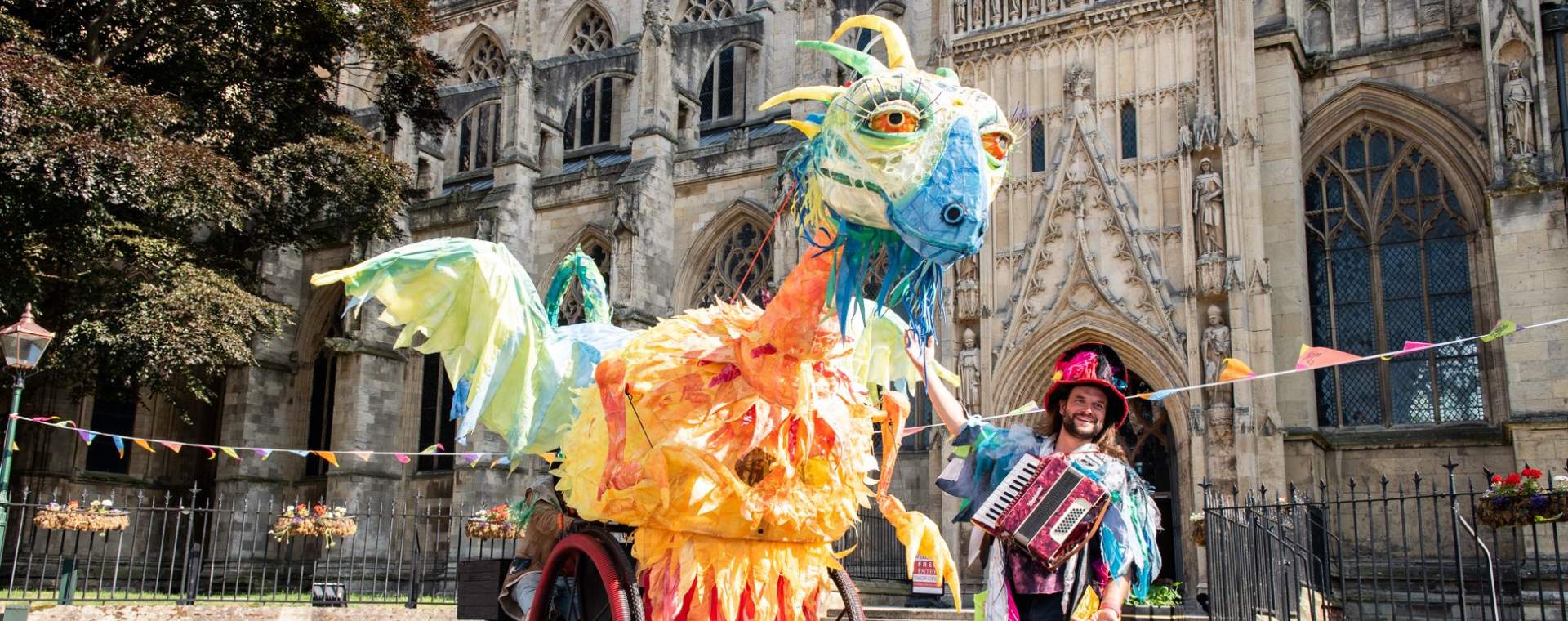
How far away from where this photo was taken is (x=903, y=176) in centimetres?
378

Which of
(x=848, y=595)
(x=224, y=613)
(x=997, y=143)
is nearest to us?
(x=997, y=143)

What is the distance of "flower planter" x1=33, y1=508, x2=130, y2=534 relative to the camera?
14.1m

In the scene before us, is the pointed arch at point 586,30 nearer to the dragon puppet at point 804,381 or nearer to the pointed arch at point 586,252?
the pointed arch at point 586,252

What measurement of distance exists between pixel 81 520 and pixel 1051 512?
540 inches

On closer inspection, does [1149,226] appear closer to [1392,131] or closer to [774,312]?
[1392,131]

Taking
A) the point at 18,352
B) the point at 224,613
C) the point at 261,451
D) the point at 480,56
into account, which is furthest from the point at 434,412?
the point at 18,352

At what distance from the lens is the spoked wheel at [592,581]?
447 cm

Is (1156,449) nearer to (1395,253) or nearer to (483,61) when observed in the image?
(1395,253)

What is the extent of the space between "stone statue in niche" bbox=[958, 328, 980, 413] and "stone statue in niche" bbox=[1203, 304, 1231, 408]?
2.70 meters

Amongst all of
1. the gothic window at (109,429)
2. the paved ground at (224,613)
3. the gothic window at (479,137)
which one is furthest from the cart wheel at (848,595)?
the gothic window at (479,137)

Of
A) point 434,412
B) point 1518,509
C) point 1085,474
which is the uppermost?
point 434,412

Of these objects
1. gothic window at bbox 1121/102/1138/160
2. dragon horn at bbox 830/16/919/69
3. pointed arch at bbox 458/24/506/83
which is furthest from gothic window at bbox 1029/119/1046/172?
pointed arch at bbox 458/24/506/83

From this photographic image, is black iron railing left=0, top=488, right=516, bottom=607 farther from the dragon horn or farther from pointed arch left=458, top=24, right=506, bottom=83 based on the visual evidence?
the dragon horn

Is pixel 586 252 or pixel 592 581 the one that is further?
pixel 586 252
